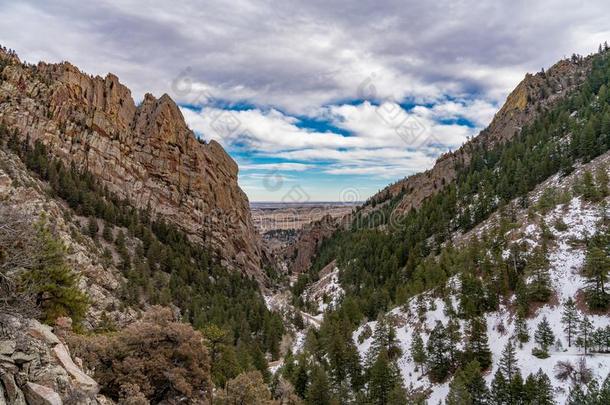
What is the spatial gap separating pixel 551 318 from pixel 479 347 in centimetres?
1425

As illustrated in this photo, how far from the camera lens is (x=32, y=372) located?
14.5 metres

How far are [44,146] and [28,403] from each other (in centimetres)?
11941

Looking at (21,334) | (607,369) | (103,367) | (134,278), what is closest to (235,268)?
(134,278)

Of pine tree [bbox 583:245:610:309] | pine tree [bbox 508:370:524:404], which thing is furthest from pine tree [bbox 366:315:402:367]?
pine tree [bbox 583:245:610:309]

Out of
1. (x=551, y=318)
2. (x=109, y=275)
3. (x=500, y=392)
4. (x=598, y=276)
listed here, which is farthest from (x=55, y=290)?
(x=598, y=276)

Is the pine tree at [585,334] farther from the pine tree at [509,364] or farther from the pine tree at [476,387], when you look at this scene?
the pine tree at [476,387]

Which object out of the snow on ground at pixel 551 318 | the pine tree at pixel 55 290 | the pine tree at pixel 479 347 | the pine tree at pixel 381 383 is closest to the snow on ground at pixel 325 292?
the snow on ground at pixel 551 318

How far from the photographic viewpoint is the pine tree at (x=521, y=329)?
6318 centimetres

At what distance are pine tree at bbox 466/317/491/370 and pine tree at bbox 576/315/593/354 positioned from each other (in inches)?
492

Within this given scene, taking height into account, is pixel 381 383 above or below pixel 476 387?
below

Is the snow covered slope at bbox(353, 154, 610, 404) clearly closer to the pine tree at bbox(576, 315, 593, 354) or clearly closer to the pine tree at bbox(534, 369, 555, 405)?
the pine tree at bbox(576, 315, 593, 354)

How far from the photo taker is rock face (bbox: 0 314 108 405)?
1282 centimetres

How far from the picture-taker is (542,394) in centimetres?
4834

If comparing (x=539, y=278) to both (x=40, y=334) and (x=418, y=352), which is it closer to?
(x=418, y=352)
